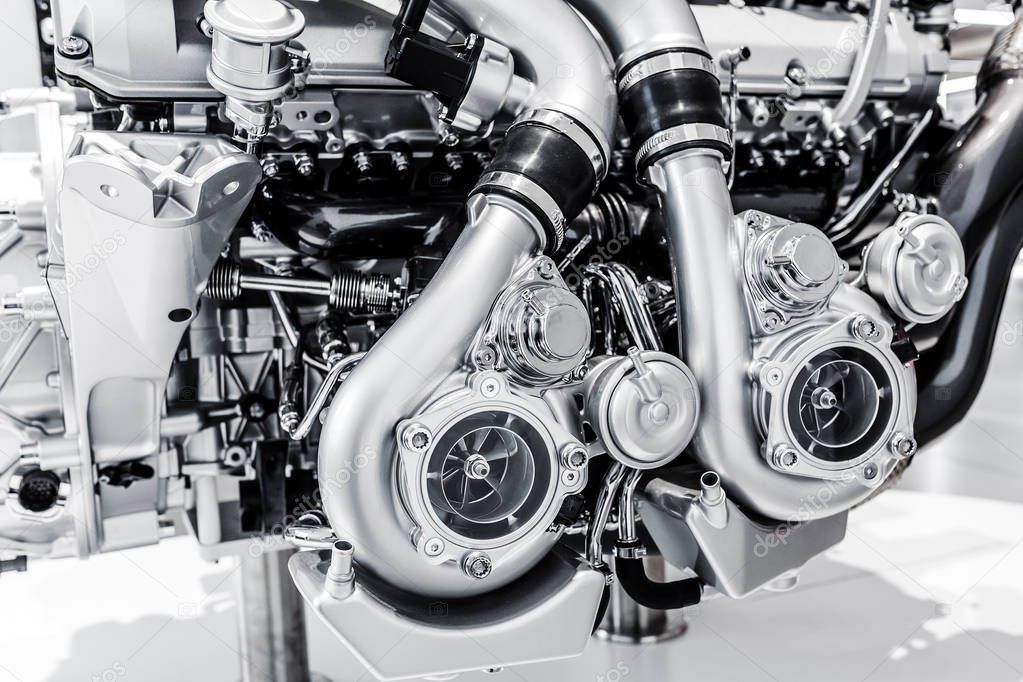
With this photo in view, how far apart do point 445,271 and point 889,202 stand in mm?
814

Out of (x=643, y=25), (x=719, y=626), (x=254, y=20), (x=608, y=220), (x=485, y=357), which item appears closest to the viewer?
(x=254, y=20)

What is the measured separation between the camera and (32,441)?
1232 millimetres

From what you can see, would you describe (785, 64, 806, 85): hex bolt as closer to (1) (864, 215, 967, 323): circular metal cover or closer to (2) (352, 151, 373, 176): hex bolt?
(1) (864, 215, 967, 323): circular metal cover

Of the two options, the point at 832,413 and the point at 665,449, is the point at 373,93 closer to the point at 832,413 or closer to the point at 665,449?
the point at 665,449

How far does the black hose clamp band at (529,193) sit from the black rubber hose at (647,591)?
1.45 ft

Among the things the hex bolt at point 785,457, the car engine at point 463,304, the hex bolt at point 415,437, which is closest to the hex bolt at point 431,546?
the car engine at point 463,304

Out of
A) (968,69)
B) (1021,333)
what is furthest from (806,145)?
(1021,333)

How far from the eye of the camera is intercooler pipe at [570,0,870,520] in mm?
1128

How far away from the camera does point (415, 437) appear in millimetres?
982

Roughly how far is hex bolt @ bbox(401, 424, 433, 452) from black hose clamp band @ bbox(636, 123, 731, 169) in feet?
1.53

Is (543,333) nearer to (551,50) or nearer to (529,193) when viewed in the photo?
(529,193)

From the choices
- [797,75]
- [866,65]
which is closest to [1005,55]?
[866,65]

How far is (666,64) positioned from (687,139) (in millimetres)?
101

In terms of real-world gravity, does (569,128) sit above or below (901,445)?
above
